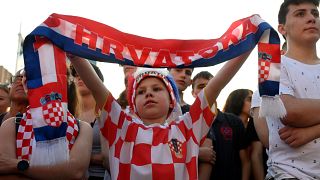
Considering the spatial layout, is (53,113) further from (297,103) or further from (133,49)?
(297,103)

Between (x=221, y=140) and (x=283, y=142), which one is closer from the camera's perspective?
(x=283, y=142)

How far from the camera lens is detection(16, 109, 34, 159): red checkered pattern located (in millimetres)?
2773

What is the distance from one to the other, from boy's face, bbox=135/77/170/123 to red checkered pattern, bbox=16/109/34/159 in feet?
2.35

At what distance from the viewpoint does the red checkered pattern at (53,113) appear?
2379mm

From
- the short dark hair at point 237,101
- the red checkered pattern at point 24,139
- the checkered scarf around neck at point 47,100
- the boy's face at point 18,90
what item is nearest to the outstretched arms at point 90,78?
the checkered scarf around neck at point 47,100

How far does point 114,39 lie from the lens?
2795 millimetres

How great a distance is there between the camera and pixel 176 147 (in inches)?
107

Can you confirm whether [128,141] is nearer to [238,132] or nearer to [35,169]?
→ [35,169]

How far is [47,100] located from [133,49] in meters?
0.68

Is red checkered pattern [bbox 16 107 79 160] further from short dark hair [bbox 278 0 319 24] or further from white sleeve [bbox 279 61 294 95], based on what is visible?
short dark hair [bbox 278 0 319 24]

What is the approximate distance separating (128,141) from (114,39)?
66 cm

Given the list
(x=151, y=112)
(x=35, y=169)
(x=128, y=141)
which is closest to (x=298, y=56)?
(x=151, y=112)

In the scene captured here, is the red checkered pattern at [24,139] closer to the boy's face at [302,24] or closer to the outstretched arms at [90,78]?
the outstretched arms at [90,78]

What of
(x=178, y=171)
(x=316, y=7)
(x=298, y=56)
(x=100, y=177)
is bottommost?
(x=100, y=177)
